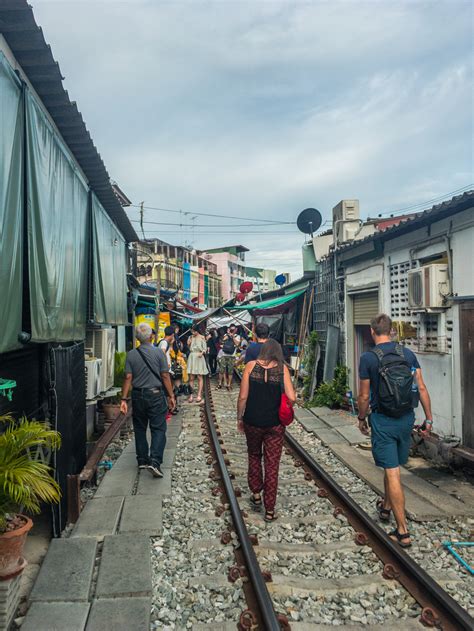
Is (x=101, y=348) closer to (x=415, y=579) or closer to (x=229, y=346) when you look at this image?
(x=229, y=346)

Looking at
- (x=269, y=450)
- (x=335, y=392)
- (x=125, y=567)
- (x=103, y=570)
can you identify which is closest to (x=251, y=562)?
(x=125, y=567)

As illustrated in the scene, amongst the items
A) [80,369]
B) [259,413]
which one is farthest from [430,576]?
[80,369]

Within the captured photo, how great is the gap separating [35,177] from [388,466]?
14.1ft

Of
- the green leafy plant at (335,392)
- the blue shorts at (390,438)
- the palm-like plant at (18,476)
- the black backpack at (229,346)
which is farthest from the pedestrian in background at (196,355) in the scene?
the palm-like plant at (18,476)

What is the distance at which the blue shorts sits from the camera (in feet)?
14.9

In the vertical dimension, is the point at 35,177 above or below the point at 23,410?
above

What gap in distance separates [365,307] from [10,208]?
8219 millimetres

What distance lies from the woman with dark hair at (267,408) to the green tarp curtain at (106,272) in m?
3.77

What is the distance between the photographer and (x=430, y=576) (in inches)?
145

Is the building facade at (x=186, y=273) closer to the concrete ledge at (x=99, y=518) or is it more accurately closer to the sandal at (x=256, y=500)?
the concrete ledge at (x=99, y=518)

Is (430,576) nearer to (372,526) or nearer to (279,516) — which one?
(372,526)

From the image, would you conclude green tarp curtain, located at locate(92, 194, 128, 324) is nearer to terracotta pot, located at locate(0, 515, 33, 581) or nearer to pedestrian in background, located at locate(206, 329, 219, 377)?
terracotta pot, located at locate(0, 515, 33, 581)

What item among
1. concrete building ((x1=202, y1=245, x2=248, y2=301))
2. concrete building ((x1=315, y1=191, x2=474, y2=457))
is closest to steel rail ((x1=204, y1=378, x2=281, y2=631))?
concrete building ((x1=315, y1=191, x2=474, y2=457))

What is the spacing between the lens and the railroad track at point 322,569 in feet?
10.7
